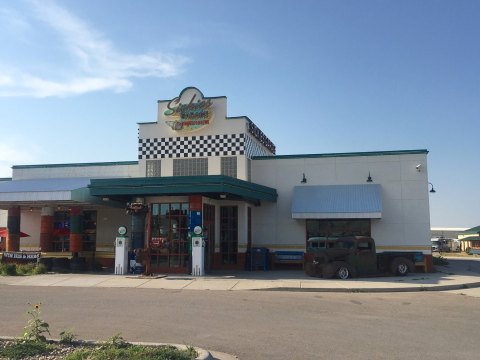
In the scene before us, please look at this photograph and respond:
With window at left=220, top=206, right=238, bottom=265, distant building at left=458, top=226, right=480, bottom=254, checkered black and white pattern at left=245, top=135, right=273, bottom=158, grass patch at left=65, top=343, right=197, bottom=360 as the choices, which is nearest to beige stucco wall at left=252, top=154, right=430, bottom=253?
checkered black and white pattern at left=245, top=135, right=273, bottom=158

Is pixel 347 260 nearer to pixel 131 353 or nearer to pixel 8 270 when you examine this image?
pixel 131 353

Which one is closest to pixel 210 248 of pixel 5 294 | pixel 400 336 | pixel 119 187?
pixel 119 187

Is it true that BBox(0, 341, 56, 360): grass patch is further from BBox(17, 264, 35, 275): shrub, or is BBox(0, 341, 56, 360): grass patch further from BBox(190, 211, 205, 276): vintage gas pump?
BBox(17, 264, 35, 275): shrub

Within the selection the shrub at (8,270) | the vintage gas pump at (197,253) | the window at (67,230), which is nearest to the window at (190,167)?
the vintage gas pump at (197,253)

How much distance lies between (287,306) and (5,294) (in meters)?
8.66

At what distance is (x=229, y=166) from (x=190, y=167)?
2.09 meters

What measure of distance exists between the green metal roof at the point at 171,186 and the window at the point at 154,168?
3.96 metres

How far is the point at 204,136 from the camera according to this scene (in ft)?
79.0

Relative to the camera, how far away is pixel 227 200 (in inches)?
919

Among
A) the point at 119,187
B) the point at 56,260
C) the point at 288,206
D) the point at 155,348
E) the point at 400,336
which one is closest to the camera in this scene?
the point at 155,348

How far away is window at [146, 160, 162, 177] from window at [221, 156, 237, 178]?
337 cm


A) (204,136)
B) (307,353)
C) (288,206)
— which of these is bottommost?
(307,353)

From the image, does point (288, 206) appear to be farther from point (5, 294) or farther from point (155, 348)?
point (155, 348)

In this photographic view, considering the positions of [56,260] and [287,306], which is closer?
[287,306]
